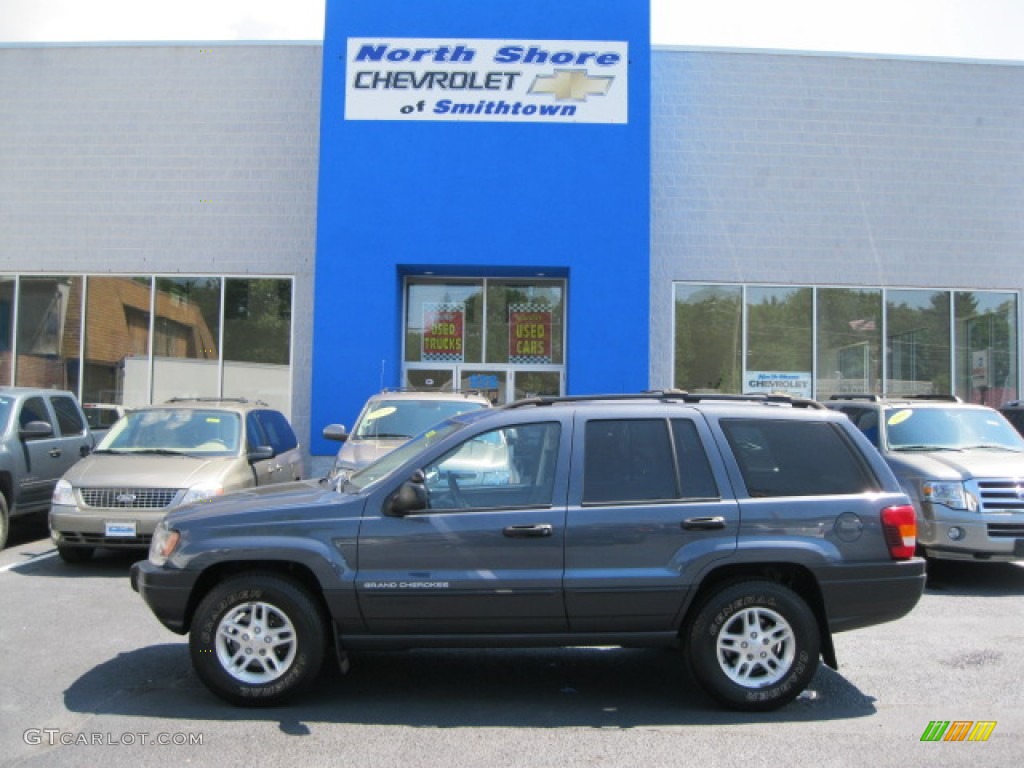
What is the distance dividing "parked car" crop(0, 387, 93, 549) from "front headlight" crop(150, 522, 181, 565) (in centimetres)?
541

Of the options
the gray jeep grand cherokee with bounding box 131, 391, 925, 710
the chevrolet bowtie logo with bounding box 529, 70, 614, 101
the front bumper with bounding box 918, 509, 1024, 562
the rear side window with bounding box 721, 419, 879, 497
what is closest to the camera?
the gray jeep grand cherokee with bounding box 131, 391, 925, 710

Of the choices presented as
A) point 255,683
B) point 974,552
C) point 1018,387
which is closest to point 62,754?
point 255,683

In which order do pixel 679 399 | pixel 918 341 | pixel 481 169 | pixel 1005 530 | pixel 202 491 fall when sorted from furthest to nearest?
pixel 918 341 → pixel 481 169 → pixel 202 491 → pixel 1005 530 → pixel 679 399

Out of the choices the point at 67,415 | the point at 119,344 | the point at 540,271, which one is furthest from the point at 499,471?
the point at 119,344

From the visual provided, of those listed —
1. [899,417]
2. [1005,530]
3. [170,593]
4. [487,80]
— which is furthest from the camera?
[487,80]

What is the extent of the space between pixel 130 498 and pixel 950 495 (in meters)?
7.88

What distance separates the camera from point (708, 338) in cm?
1606

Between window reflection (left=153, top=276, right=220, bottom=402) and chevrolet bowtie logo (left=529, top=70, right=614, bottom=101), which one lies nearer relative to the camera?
chevrolet bowtie logo (left=529, top=70, right=614, bottom=101)

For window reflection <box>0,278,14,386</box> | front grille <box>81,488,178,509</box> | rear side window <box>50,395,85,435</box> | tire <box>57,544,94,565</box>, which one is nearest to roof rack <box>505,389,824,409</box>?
front grille <box>81,488,178,509</box>

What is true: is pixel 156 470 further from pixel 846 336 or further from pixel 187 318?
pixel 846 336

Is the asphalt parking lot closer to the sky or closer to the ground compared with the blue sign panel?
closer to the ground

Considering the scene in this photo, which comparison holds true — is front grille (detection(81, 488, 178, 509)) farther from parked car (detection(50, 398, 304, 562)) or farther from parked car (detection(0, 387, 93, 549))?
parked car (detection(0, 387, 93, 549))

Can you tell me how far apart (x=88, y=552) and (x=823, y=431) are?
24.8 feet

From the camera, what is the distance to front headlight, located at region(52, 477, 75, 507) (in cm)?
824
